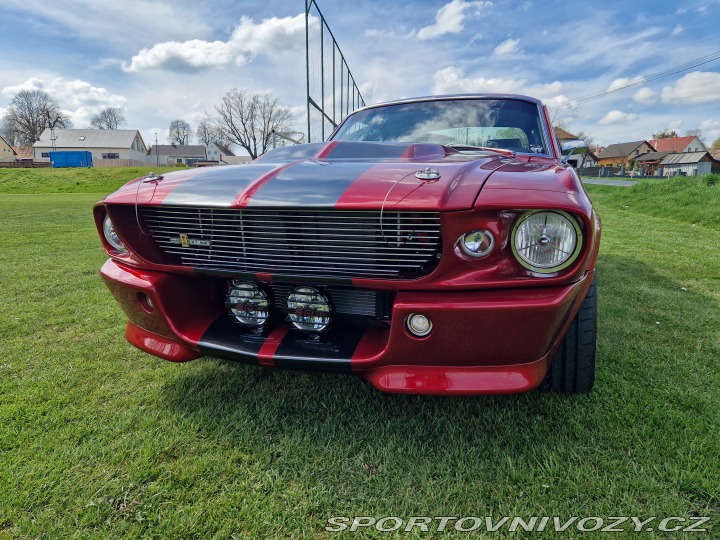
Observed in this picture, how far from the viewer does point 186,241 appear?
5.91 ft

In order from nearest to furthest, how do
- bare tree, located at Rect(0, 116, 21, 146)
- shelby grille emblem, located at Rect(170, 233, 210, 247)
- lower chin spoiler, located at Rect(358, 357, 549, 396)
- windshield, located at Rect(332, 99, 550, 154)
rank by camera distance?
1. lower chin spoiler, located at Rect(358, 357, 549, 396)
2. shelby grille emblem, located at Rect(170, 233, 210, 247)
3. windshield, located at Rect(332, 99, 550, 154)
4. bare tree, located at Rect(0, 116, 21, 146)

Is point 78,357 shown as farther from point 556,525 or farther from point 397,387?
point 556,525

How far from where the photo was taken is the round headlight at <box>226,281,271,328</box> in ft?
5.94

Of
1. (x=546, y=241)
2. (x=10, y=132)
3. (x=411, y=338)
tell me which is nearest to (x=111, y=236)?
(x=411, y=338)

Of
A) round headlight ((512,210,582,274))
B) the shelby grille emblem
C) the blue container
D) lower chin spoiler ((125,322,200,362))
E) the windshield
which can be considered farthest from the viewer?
the blue container

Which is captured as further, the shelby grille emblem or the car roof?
the car roof

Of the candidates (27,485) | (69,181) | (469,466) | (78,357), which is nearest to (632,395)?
(469,466)

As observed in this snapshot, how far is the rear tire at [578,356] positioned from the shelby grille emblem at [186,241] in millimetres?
1521

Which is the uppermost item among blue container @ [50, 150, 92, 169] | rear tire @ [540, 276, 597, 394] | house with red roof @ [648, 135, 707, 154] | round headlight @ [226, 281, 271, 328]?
house with red roof @ [648, 135, 707, 154]

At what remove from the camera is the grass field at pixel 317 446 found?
1394 mm

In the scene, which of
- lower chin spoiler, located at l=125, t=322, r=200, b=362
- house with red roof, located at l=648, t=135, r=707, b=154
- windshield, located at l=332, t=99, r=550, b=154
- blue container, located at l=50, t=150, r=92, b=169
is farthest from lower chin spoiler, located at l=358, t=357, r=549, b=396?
house with red roof, located at l=648, t=135, r=707, b=154

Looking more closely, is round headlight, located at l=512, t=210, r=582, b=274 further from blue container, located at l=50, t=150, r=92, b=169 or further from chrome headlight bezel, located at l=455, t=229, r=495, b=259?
blue container, located at l=50, t=150, r=92, b=169

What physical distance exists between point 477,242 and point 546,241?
210 millimetres

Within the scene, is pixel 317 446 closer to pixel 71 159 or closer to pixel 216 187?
pixel 216 187
